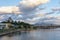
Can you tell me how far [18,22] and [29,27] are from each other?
5440 millimetres

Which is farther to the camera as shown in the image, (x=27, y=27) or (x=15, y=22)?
(x=27, y=27)

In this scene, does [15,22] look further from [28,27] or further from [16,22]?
[28,27]

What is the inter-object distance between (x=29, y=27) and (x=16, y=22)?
827 cm

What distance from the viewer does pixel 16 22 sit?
243ft

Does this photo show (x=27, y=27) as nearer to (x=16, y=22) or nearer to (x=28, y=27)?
(x=28, y=27)

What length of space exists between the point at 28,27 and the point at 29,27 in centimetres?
40

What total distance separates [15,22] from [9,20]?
11.7 ft

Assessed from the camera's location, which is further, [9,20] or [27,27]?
→ [27,27]

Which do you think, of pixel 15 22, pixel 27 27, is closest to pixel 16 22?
pixel 15 22

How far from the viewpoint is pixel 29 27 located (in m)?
80.4

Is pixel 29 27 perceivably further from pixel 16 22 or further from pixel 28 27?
pixel 16 22

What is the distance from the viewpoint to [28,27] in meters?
80.3

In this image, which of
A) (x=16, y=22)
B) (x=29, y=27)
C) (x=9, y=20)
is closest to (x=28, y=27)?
(x=29, y=27)

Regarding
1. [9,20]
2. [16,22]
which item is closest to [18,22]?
[16,22]
